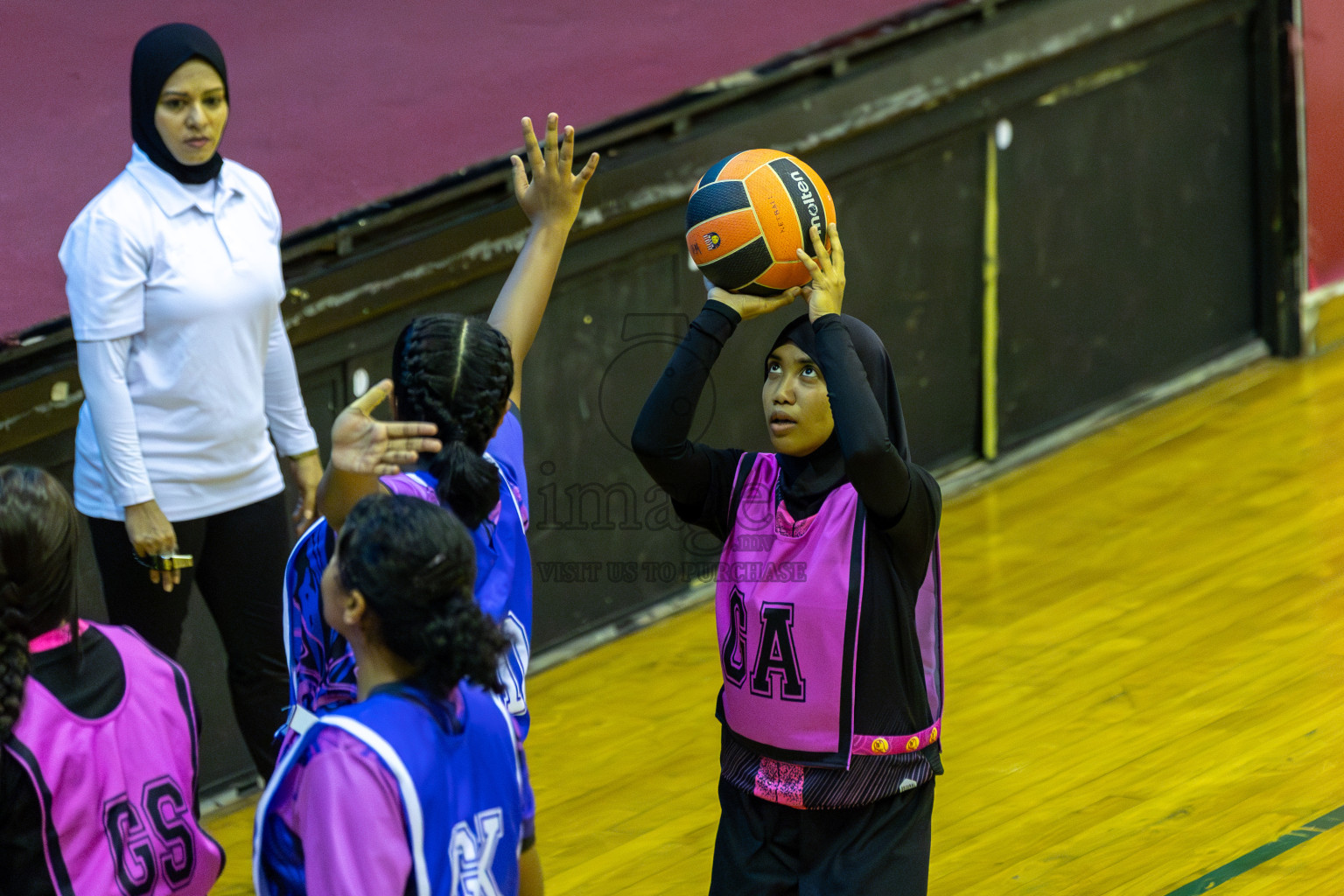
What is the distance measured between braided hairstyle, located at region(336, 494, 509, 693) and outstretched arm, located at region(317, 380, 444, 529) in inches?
7.9

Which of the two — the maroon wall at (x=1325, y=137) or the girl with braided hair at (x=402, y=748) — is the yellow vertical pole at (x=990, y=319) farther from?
the girl with braided hair at (x=402, y=748)

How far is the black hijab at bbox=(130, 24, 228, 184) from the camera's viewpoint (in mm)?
3768

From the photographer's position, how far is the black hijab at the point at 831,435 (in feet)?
9.86

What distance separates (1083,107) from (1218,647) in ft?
8.25

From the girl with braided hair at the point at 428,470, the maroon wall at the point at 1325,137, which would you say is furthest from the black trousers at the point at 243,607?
the maroon wall at the point at 1325,137

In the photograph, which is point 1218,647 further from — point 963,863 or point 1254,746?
point 963,863

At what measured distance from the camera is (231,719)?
15.0ft

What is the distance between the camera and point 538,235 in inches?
125

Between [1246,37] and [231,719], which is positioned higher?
[1246,37]

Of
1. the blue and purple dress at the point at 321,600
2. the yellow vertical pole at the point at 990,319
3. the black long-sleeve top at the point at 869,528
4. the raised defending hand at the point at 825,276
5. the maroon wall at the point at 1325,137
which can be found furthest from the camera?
the maroon wall at the point at 1325,137

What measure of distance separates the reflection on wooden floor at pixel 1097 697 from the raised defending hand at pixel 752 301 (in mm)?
1471

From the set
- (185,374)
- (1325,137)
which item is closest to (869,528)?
(185,374)

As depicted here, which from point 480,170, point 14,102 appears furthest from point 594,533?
point 14,102

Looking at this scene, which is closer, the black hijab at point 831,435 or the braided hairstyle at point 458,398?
the braided hairstyle at point 458,398
